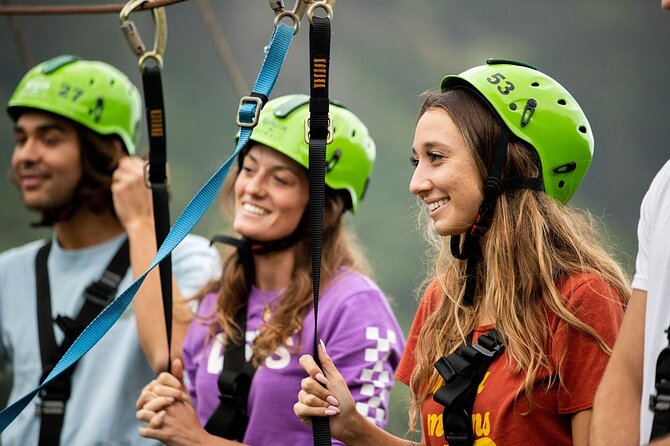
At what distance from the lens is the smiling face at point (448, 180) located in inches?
115

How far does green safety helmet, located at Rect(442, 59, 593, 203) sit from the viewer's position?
292 cm

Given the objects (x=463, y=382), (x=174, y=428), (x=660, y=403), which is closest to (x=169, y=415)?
(x=174, y=428)

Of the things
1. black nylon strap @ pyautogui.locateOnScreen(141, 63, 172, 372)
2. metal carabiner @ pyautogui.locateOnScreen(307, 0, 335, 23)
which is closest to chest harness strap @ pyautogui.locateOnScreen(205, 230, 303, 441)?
black nylon strap @ pyautogui.locateOnScreen(141, 63, 172, 372)

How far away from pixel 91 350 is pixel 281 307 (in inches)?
37.2

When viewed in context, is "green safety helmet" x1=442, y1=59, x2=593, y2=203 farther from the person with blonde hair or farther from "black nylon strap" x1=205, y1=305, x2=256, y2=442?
"black nylon strap" x1=205, y1=305, x2=256, y2=442

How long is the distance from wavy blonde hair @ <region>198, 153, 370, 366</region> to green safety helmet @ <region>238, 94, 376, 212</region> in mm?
84

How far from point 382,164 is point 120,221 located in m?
4.66

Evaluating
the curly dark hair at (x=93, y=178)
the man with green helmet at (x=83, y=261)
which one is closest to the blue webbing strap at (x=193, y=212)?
the man with green helmet at (x=83, y=261)

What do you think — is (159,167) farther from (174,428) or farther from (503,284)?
(503,284)

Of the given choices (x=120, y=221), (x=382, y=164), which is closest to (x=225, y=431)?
(x=120, y=221)

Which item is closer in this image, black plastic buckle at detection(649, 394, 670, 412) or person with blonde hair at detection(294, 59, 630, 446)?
black plastic buckle at detection(649, 394, 670, 412)

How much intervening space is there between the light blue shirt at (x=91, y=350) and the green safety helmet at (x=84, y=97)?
22.5 inches

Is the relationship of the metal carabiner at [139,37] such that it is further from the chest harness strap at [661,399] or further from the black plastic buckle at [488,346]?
the chest harness strap at [661,399]

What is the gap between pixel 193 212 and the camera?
2621 mm
